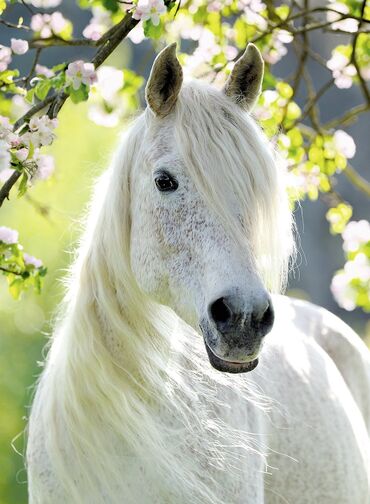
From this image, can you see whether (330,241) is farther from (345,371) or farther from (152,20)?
(152,20)

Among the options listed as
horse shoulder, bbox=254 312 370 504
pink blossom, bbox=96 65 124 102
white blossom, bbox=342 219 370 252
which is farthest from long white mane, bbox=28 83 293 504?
white blossom, bbox=342 219 370 252

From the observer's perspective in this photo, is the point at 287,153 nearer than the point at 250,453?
No

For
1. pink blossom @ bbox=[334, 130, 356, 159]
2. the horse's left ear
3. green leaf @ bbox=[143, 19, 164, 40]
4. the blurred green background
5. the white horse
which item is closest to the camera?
the white horse

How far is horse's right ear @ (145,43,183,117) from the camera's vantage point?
224 cm

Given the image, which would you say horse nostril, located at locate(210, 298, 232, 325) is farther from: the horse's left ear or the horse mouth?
the horse's left ear

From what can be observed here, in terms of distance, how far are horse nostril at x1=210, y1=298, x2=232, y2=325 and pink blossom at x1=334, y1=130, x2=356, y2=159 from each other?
200cm

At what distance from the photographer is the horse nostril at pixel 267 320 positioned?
1.98m

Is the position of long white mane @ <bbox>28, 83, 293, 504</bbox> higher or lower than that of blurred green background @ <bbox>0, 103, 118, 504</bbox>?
higher

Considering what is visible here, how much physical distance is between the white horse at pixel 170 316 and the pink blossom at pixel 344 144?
4.93ft

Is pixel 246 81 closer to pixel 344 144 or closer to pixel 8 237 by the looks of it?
pixel 8 237

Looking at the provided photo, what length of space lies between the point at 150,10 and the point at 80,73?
0.88 ft

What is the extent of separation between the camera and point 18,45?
2.82 meters

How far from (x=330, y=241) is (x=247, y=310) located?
1881cm

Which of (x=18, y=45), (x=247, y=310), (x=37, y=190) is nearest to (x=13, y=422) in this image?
(x=37, y=190)
